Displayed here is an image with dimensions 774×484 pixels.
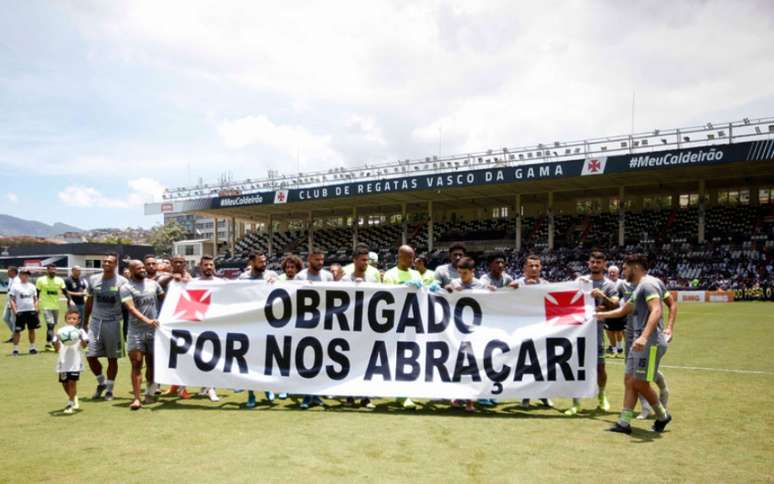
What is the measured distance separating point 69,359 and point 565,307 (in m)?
5.93

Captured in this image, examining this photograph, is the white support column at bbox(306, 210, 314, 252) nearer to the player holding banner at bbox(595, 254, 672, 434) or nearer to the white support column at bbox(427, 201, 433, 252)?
the white support column at bbox(427, 201, 433, 252)

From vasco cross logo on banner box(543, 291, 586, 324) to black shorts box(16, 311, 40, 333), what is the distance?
1069 centimetres

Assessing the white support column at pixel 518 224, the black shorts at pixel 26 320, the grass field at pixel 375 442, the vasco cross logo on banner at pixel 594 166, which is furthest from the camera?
the white support column at pixel 518 224

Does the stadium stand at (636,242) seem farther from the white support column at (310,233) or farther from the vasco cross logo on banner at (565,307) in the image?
the vasco cross logo on banner at (565,307)

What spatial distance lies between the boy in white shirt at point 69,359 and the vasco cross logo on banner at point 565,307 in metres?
5.63

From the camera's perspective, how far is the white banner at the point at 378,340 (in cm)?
684

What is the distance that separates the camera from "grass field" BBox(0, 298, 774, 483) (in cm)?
457

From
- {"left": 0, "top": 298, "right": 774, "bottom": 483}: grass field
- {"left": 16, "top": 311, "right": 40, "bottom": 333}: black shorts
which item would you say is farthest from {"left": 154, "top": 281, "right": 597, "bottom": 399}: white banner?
{"left": 16, "top": 311, "right": 40, "bottom": 333}: black shorts

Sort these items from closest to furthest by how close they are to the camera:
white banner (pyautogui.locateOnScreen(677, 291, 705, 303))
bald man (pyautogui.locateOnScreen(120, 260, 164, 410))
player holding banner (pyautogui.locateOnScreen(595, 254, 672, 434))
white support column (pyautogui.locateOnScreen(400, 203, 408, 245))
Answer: player holding banner (pyautogui.locateOnScreen(595, 254, 672, 434))
bald man (pyautogui.locateOnScreen(120, 260, 164, 410))
white banner (pyautogui.locateOnScreen(677, 291, 705, 303))
white support column (pyautogui.locateOnScreen(400, 203, 408, 245))

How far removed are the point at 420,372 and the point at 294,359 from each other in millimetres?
1578

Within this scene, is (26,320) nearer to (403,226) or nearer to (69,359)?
(69,359)

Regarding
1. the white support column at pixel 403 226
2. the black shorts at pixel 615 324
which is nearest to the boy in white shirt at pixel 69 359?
the black shorts at pixel 615 324

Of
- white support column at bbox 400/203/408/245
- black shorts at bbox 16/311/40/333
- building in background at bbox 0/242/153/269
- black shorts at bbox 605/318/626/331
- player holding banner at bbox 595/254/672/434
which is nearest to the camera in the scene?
player holding banner at bbox 595/254/672/434

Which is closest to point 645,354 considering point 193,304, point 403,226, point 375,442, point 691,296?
point 375,442
